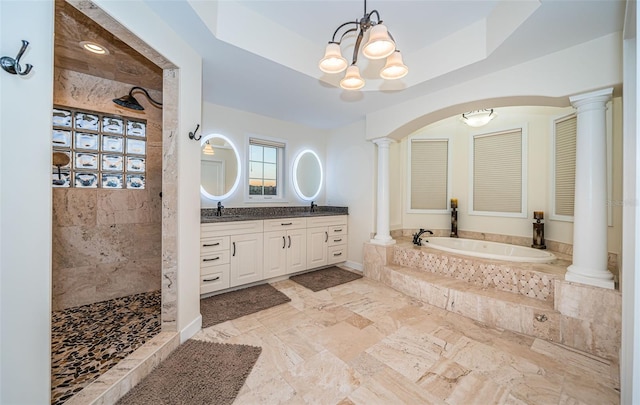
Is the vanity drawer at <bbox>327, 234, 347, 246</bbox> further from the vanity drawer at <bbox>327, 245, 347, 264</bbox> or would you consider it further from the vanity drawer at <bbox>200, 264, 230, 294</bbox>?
the vanity drawer at <bbox>200, 264, 230, 294</bbox>

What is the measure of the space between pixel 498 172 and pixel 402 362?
334cm

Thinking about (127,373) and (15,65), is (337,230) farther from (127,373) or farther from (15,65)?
(15,65)

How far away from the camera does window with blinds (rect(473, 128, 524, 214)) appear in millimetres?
3480

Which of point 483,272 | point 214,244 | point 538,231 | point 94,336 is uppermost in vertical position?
point 538,231

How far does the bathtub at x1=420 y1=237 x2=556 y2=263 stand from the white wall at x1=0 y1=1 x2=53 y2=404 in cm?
354

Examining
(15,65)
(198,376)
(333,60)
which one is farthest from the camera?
(333,60)

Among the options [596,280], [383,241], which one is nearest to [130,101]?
[383,241]

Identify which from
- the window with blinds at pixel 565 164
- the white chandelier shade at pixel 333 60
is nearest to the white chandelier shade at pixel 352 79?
the white chandelier shade at pixel 333 60

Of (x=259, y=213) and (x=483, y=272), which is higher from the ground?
(x=259, y=213)

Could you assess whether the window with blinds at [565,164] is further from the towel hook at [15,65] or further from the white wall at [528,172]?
the towel hook at [15,65]

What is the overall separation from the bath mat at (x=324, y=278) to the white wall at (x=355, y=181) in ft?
1.06

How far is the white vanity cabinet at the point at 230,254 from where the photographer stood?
2.69 meters

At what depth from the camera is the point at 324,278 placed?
11.4 feet

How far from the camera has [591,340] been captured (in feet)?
5.95
